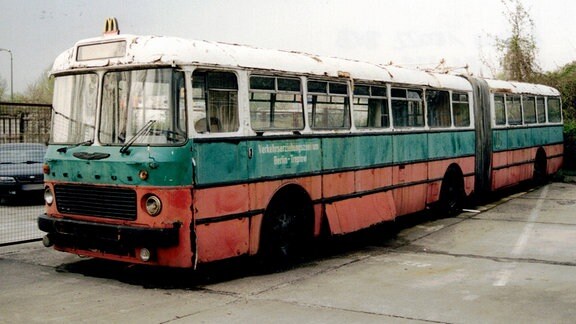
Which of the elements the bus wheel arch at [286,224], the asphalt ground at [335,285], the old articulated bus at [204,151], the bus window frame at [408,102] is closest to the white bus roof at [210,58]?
the old articulated bus at [204,151]

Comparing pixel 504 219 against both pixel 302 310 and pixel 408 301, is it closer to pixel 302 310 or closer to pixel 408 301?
pixel 408 301

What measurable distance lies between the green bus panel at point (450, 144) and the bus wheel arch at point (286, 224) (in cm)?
453

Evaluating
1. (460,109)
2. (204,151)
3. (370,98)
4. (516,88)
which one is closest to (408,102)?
(370,98)

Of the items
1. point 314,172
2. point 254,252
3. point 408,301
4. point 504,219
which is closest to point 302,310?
point 408,301

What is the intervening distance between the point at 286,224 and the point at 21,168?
34.7ft

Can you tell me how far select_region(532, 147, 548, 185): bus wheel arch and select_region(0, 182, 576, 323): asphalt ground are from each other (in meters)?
9.19

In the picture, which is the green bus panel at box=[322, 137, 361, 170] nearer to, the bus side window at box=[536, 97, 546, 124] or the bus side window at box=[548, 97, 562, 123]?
the bus side window at box=[536, 97, 546, 124]

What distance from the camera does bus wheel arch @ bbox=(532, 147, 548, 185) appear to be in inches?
824

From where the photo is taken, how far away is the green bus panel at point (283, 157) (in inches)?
349

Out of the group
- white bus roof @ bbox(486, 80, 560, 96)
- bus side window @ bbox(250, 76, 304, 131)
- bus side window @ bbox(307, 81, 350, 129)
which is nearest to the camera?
bus side window @ bbox(250, 76, 304, 131)

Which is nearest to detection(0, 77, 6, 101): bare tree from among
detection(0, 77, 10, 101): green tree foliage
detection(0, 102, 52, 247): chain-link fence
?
detection(0, 77, 10, 101): green tree foliage

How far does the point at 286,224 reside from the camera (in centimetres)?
957

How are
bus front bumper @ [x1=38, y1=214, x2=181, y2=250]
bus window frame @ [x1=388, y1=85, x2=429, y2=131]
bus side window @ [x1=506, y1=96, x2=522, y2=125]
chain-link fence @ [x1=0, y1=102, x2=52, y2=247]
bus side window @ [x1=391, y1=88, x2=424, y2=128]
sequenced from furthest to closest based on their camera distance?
bus side window @ [x1=506, y1=96, x2=522, y2=125], chain-link fence @ [x1=0, y1=102, x2=52, y2=247], bus side window @ [x1=391, y1=88, x2=424, y2=128], bus window frame @ [x1=388, y1=85, x2=429, y2=131], bus front bumper @ [x1=38, y1=214, x2=181, y2=250]

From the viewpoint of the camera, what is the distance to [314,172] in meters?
10.1
